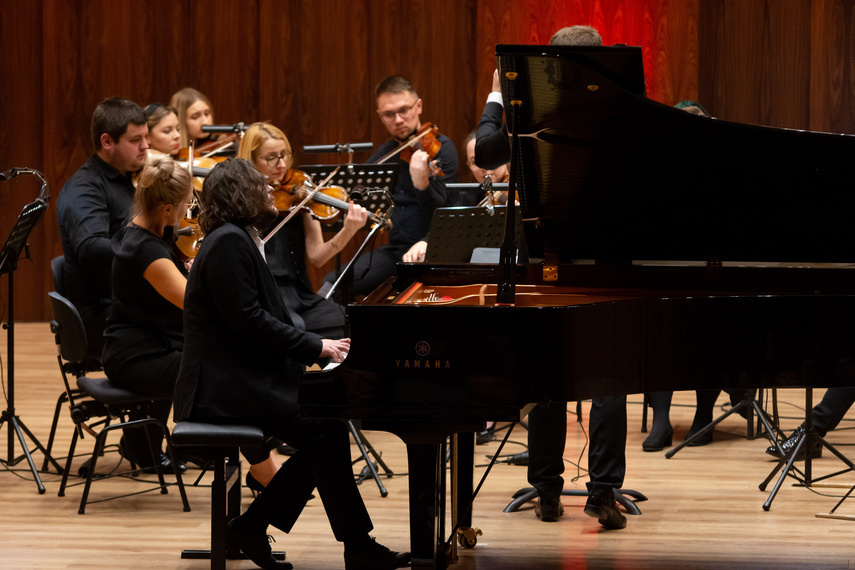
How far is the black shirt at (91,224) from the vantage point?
4016mm

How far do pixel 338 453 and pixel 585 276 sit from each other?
0.93 m

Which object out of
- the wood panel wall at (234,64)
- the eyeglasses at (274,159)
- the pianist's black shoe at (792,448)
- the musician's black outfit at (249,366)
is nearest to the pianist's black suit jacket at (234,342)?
the musician's black outfit at (249,366)

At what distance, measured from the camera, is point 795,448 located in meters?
3.76

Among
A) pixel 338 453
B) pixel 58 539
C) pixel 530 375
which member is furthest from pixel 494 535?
pixel 58 539

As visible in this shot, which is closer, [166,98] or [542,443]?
[542,443]

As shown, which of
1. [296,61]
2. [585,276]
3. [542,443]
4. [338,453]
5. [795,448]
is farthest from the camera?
[296,61]

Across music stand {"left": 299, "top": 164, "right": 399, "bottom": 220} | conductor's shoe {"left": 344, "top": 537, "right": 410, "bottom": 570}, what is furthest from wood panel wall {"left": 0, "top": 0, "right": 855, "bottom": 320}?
conductor's shoe {"left": 344, "top": 537, "right": 410, "bottom": 570}

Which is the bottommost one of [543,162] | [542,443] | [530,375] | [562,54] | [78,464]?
[78,464]

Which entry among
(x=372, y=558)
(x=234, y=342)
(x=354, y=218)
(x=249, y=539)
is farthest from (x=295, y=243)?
(x=372, y=558)

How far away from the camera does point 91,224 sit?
4.10 m

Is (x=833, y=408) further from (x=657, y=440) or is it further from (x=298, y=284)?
(x=298, y=284)

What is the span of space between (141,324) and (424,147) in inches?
79.6

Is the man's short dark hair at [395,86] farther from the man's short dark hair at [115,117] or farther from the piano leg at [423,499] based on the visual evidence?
the piano leg at [423,499]

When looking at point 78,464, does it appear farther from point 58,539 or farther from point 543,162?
point 543,162
